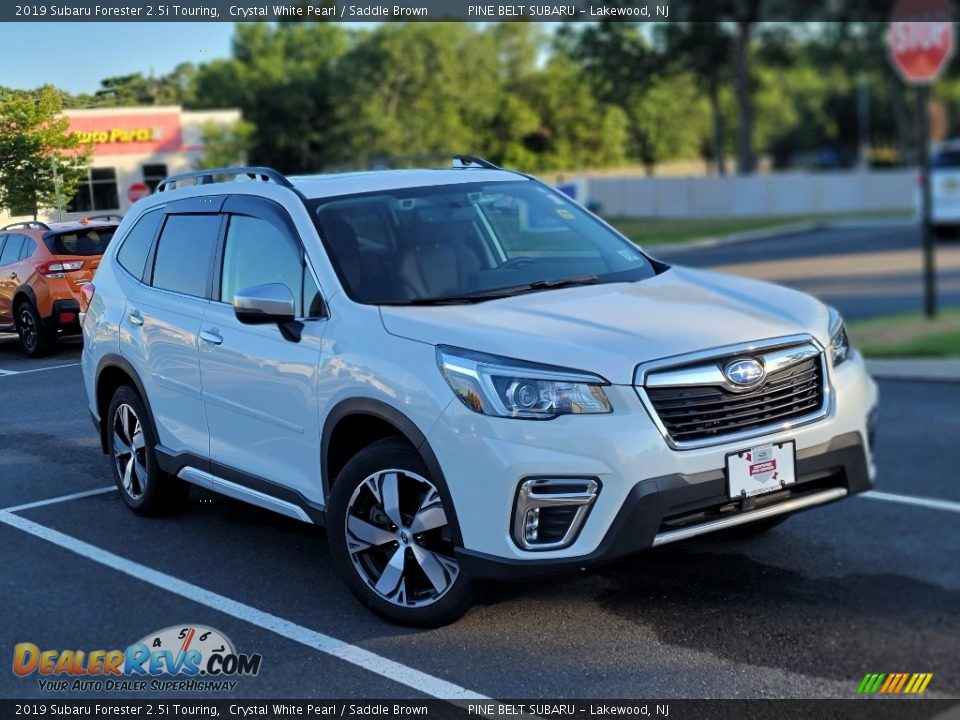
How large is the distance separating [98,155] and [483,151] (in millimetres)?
8232

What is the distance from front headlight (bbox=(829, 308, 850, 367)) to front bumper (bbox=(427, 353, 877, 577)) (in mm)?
703

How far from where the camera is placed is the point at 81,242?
3.38 metres

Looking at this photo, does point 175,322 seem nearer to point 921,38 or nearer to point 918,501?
point 918,501

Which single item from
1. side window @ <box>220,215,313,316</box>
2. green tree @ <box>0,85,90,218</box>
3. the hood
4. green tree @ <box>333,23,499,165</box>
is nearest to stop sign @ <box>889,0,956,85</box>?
green tree @ <box>333,23,499,165</box>

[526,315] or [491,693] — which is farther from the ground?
[526,315]

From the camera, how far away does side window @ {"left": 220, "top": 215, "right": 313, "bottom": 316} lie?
4.16 metres

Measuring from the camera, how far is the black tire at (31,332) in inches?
125

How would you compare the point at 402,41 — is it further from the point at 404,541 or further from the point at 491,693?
the point at 491,693

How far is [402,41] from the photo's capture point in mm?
8570

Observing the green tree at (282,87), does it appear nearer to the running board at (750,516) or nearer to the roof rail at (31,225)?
the roof rail at (31,225)

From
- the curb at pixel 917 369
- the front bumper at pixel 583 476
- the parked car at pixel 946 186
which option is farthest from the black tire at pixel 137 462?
the parked car at pixel 946 186

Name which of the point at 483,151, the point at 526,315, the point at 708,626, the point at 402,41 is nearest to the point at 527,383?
the point at 526,315

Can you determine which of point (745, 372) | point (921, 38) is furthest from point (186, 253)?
point (921, 38)

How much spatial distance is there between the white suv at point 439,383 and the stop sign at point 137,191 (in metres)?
0.05
